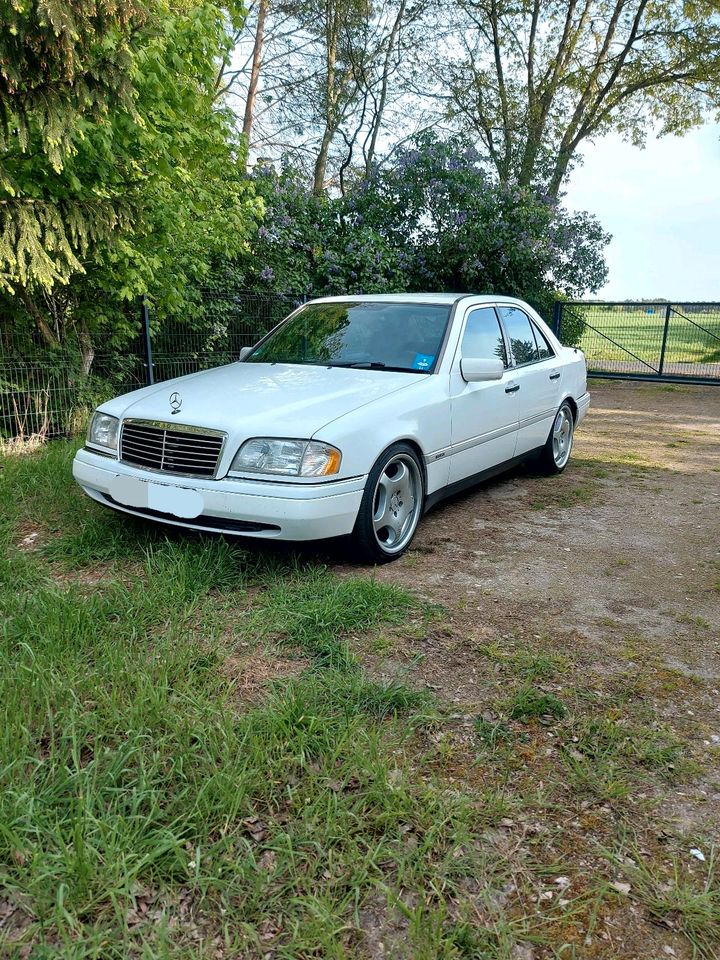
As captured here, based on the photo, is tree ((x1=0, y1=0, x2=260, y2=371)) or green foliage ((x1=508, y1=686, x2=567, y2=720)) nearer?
green foliage ((x1=508, y1=686, x2=567, y2=720))

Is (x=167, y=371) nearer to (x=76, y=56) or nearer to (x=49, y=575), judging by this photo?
(x=76, y=56)

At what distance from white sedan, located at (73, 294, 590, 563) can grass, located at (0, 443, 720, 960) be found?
55cm

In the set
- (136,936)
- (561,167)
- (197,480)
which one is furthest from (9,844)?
(561,167)

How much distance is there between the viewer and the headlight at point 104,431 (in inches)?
173

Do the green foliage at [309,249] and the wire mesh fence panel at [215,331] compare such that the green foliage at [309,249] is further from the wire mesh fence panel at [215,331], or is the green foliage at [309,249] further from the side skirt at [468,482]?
the side skirt at [468,482]

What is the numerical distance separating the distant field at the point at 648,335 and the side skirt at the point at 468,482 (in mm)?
10471

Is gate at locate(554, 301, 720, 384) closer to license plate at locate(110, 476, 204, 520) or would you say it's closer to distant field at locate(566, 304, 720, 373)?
distant field at locate(566, 304, 720, 373)

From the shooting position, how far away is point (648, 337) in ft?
51.1

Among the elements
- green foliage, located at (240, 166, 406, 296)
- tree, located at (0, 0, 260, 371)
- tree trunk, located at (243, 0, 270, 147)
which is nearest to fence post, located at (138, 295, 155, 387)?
tree, located at (0, 0, 260, 371)

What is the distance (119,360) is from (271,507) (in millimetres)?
5636

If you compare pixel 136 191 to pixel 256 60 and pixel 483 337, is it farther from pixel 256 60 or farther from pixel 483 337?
pixel 256 60

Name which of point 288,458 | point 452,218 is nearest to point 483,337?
point 288,458

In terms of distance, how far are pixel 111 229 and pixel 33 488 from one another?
2387 millimetres

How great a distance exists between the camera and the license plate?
3910 millimetres
